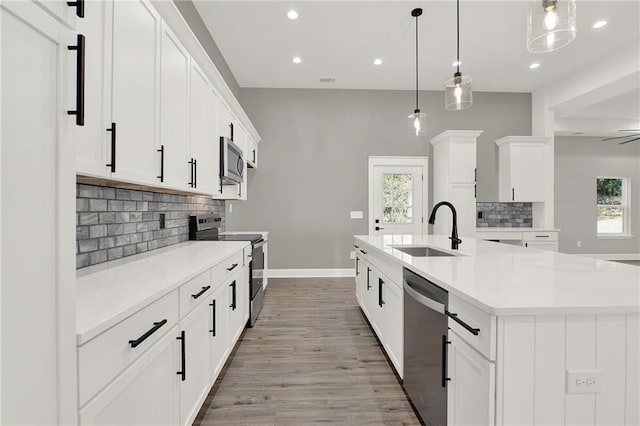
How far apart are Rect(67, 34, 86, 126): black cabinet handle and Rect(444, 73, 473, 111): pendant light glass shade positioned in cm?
279

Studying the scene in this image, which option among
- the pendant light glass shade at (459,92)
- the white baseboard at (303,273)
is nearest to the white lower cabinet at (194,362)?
the pendant light glass shade at (459,92)

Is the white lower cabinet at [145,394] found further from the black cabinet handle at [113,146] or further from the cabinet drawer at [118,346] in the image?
the black cabinet handle at [113,146]

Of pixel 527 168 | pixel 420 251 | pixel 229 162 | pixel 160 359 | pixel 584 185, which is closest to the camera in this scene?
pixel 160 359

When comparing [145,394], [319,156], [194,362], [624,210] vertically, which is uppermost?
[319,156]

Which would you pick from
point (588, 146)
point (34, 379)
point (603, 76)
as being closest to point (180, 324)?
point (34, 379)

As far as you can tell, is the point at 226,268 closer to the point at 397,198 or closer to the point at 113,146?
the point at 113,146

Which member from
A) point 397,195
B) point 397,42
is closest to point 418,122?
point 397,42

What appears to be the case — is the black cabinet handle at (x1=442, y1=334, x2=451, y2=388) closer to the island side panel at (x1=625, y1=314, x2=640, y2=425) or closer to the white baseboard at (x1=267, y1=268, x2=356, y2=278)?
the island side panel at (x1=625, y1=314, x2=640, y2=425)

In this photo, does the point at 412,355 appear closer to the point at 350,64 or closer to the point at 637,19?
the point at 350,64

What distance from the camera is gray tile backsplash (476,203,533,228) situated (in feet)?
18.3

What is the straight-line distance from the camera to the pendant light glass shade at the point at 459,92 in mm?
2738

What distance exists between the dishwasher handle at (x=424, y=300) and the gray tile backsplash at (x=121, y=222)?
1.72 m

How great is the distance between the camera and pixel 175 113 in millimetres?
2010

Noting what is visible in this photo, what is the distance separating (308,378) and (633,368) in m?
1.73
